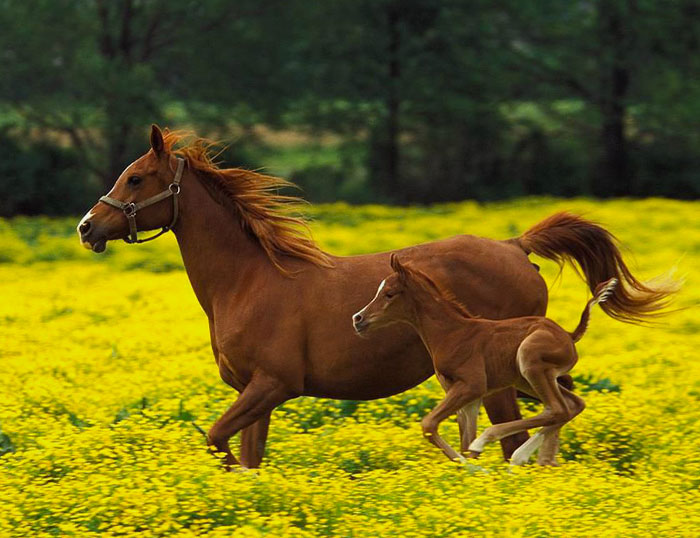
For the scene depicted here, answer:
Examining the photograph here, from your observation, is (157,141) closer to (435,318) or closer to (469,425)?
(435,318)

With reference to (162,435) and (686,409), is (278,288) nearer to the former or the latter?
(162,435)

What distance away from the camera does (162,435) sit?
950cm

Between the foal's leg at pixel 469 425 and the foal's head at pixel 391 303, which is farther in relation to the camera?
the foal's leg at pixel 469 425

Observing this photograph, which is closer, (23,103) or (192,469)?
(192,469)

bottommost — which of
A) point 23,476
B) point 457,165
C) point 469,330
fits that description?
point 457,165

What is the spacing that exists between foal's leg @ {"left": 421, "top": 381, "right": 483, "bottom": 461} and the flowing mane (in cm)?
136

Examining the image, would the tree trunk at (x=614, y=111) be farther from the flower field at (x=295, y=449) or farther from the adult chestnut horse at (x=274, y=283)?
the adult chestnut horse at (x=274, y=283)

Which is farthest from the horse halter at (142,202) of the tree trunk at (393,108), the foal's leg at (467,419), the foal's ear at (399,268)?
the tree trunk at (393,108)

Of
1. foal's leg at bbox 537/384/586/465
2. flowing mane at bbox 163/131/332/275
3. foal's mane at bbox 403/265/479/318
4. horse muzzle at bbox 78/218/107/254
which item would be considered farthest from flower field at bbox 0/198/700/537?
flowing mane at bbox 163/131/332/275

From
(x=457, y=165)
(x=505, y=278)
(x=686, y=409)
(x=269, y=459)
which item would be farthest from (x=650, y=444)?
(x=457, y=165)

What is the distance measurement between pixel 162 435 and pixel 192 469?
1298mm

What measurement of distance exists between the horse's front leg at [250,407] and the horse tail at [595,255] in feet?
7.16

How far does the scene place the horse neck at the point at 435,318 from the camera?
8.47 metres

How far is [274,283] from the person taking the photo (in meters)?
8.95
